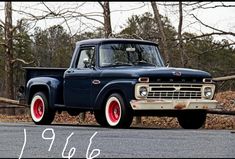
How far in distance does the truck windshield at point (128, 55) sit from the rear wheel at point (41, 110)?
2.05 m

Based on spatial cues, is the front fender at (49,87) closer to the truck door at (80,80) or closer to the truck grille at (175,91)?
the truck door at (80,80)

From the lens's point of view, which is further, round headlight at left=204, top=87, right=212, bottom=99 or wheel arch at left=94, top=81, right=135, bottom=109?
round headlight at left=204, top=87, right=212, bottom=99

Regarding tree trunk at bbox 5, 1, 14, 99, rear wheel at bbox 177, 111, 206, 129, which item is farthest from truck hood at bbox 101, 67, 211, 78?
tree trunk at bbox 5, 1, 14, 99

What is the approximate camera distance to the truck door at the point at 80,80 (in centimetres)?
1316

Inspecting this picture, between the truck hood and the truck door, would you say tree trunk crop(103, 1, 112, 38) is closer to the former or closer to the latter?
the truck door

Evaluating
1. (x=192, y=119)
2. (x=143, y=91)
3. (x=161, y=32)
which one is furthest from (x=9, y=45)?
(x=143, y=91)

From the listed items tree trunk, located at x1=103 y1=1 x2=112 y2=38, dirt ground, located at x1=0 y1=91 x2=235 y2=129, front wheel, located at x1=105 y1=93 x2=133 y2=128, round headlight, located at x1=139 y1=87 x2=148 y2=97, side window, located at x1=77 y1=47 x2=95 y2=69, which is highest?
tree trunk, located at x1=103 y1=1 x2=112 y2=38

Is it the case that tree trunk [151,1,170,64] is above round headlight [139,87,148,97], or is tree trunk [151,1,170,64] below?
above

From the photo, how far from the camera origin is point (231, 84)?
31.7 meters

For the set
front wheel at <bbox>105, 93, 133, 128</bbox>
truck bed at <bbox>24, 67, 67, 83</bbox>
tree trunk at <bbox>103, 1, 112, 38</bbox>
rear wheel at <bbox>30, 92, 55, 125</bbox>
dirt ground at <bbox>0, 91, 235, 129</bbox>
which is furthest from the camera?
tree trunk at <bbox>103, 1, 112, 38</bbox>

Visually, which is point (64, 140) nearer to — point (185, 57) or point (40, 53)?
point (185, 57)

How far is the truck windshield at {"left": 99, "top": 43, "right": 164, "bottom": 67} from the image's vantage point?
1305 cm

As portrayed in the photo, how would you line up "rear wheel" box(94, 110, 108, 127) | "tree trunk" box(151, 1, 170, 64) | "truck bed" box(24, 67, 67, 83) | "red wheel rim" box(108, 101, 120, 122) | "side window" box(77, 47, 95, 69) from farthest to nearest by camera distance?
"tree trunk" box(151, 1, 170, 64), "truck bed" box(24, 67, 67, 83), "side window" box(77, 47, 95, 69), "rear wheel" box(94, 110, 108, 127), "red wheel rim" box(108, 101, 120, 122)

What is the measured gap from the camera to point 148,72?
11969 millimetres
